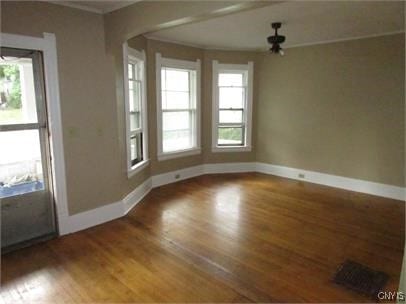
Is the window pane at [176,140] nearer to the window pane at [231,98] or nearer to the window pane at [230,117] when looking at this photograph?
the window pane at [230,117]

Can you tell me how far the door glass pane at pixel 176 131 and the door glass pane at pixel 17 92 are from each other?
2352 millimetres

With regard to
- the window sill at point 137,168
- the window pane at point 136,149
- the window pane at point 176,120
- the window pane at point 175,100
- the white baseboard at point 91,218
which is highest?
the window pane at point 175,100

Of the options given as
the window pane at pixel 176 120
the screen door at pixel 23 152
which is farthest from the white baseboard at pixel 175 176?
the screen door at pixel 23 152

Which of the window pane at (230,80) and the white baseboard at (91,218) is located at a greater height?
the window pane at (230,80)

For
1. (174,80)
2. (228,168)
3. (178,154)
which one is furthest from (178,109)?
(228,168)

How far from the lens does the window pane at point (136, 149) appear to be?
429cm

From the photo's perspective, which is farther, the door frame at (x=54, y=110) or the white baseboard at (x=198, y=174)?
the white baseboard at (x=198, y=174)

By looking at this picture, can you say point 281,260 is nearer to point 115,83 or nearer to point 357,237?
point 357,237

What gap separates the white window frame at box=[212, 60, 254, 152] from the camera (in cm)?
550

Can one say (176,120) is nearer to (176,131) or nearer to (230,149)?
(176,131)

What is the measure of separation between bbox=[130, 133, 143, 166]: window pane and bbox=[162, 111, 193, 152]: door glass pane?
2.25ft

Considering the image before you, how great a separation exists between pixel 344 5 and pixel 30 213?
3.91 m

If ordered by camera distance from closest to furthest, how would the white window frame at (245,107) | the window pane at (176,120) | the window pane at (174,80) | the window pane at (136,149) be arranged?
the window pane at (136,149) → the window pane at (174,80) → the window pane at (176,120) → the white window frame at (245,107)

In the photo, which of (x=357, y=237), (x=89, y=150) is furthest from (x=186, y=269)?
(x=357, y=237)
